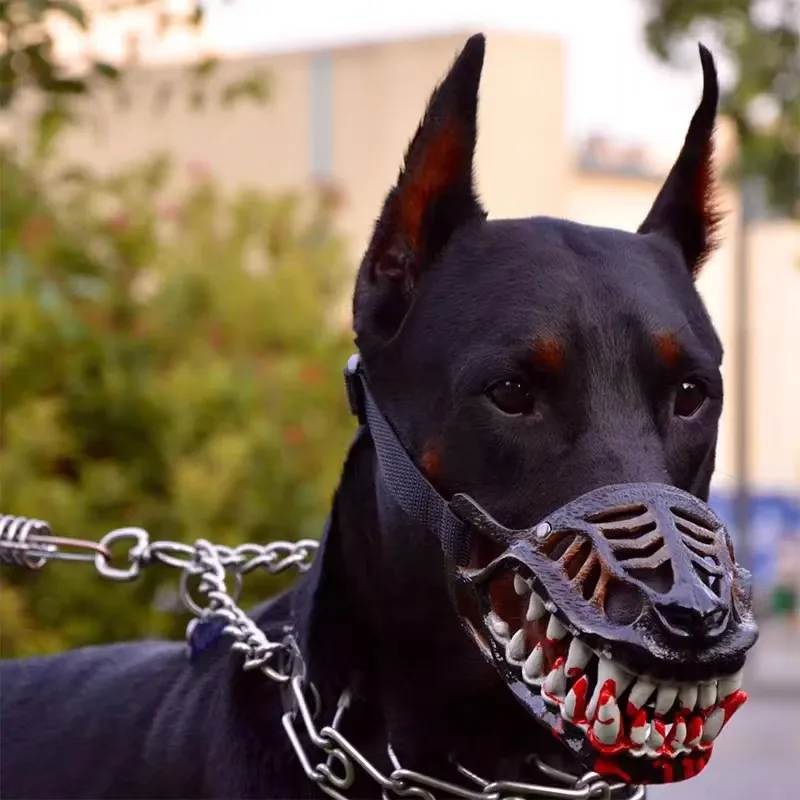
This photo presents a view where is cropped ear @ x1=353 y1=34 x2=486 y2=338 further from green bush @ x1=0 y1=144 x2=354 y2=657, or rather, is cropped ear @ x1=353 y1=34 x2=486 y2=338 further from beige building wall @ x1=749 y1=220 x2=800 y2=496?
beige building wall @ x1=749 y1=220 x2=800 y2=496

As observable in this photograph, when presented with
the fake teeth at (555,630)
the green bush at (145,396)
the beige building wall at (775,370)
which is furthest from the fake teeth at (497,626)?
the beige building wall at (775,370)

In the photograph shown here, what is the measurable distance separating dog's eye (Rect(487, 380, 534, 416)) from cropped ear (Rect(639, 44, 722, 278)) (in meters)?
0.52

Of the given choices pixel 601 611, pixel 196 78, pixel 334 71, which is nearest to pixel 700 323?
pixel 601 611

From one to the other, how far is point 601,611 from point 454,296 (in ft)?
1.90

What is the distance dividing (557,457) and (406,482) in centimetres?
28

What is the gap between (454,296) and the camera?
2232 millimetres

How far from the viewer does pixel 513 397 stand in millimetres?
2082

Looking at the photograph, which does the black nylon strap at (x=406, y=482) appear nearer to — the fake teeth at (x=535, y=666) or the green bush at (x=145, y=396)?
the fake teeth at (x=535, y=666)

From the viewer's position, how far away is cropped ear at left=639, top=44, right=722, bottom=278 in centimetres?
245

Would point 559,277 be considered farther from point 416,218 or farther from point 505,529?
point 505,529

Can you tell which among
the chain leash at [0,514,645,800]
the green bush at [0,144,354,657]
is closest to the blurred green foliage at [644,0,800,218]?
the green bush at [0,144,354,657]

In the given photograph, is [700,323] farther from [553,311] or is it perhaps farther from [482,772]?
[482,772]

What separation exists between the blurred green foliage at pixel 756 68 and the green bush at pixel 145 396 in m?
2.34

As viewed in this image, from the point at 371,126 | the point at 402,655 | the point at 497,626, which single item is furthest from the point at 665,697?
the point at 371,126
